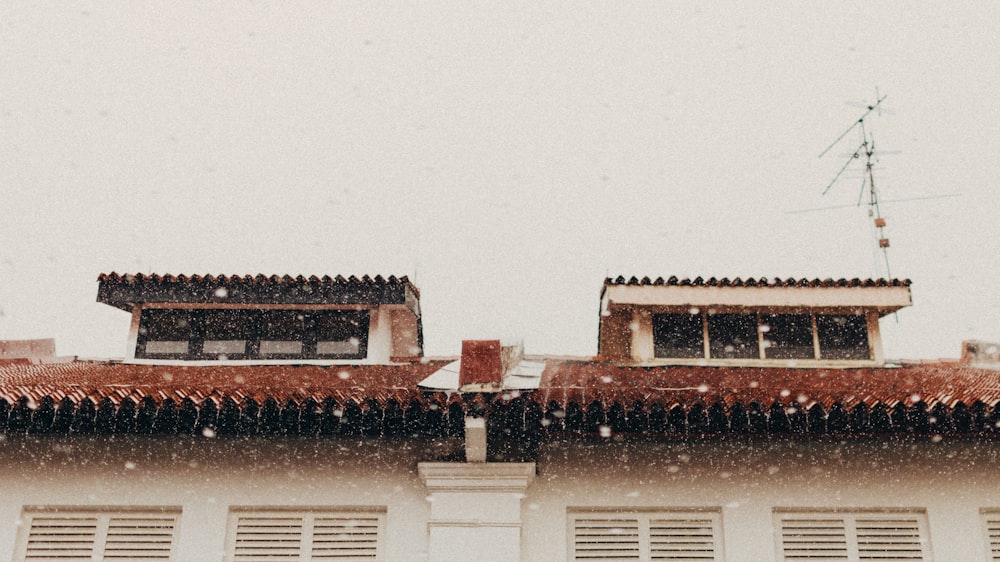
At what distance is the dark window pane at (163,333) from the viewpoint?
10.1 m

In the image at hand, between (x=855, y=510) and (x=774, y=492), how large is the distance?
659 millimetres

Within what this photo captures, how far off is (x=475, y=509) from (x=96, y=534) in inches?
118

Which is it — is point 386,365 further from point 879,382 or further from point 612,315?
point 879,382

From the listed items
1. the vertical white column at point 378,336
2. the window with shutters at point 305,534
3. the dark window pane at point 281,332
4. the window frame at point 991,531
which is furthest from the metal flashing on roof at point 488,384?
the window frame at point 991,531

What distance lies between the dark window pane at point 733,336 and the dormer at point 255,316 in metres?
4.20

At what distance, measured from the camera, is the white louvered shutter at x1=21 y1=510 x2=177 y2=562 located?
5.90 m

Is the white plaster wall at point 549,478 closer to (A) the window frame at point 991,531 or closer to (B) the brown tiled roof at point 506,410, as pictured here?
(A) the window frame at point 991,531

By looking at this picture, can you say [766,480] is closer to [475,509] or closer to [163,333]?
[475,509]

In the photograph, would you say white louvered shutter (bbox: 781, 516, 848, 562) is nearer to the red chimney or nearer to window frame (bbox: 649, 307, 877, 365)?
the red chimney

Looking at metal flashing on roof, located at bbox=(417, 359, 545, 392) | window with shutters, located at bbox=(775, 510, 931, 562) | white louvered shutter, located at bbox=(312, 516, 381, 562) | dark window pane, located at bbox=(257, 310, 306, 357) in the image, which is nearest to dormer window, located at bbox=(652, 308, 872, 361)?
metal flashing on roof, located at bbox=(417, 359, 545, 392)

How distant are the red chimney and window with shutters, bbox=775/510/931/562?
2594 mm

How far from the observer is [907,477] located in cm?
594

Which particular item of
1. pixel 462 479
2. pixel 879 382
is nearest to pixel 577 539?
pixel 462 479

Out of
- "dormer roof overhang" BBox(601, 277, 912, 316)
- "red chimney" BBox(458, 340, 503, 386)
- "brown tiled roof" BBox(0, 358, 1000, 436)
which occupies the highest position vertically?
"dormer roof overhang" BBox(601, 277, 912, 316)
